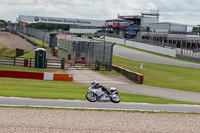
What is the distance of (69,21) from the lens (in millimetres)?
72938

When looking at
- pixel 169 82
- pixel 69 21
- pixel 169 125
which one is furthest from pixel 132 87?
pixel 69 21

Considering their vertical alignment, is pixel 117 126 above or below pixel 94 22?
below

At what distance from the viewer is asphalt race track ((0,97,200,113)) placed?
1688 centimetres

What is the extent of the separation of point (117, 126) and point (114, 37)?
86.2 metres

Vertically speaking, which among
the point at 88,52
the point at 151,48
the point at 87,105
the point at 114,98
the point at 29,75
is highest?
the point at 151,48

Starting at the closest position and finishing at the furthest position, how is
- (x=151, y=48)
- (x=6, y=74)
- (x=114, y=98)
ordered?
(x=114, y=98), (x=6, y=74), (x=151, y=48)

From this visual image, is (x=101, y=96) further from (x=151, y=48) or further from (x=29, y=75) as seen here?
(x=151, y=48)

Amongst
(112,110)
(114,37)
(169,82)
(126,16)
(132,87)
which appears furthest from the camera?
(126,16)

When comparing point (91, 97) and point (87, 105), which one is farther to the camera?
point (91, 97)

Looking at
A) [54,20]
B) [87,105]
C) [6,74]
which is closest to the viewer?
[87,105]

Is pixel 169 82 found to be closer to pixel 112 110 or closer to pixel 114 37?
pixel 112 110

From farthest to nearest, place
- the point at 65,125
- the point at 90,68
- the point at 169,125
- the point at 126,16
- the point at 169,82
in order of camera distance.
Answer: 1. the point at 126,16
2. the point at 90,68
3. the point at 169,82
4. the point at 169,125
5. the point at 65,125

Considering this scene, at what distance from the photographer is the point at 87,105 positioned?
17281 millimetres

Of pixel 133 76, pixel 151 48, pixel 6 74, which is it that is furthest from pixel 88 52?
pixel 151 48
